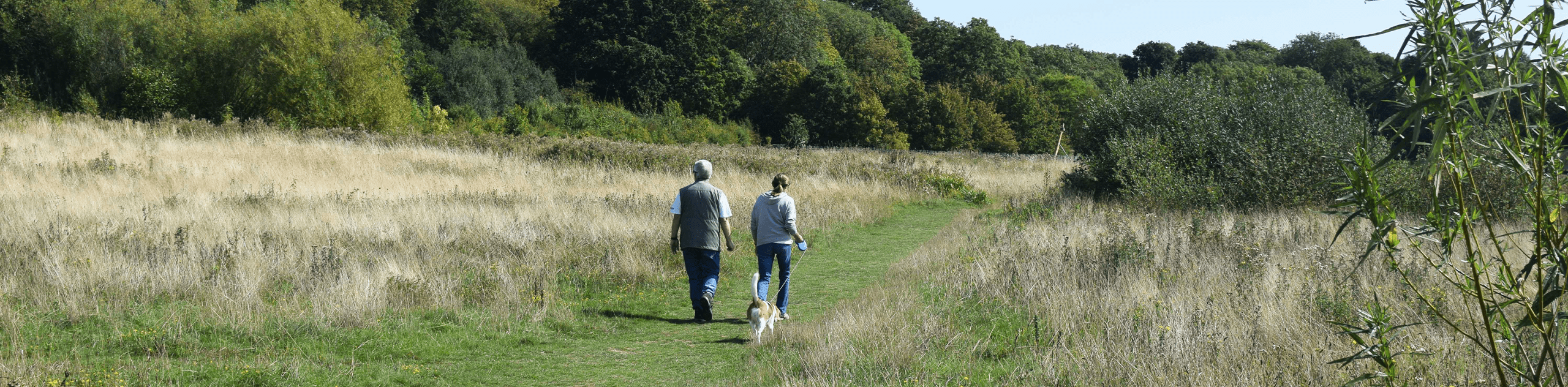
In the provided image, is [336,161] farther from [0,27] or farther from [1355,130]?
[0,27]

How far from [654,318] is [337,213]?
6484mm

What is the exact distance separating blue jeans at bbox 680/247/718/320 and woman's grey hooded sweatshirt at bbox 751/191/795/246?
0.44 metres

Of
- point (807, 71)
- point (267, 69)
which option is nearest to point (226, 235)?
point (267, 69)

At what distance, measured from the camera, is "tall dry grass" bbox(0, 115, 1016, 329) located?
783cm

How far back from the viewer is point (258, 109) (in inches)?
1260

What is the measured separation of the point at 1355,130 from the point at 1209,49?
357 ft

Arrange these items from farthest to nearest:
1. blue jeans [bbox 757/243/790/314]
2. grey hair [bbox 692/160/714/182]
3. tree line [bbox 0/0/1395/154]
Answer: tree line [bbox 0/0/1395/154], blue jeans [bbox 757/243/790/314], grey hair [bbox 692/160/714/182]

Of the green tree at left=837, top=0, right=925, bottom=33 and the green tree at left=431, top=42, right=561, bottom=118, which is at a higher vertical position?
the green tree at left=837, top=0, right=925, bottom=33

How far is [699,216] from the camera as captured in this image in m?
8.00

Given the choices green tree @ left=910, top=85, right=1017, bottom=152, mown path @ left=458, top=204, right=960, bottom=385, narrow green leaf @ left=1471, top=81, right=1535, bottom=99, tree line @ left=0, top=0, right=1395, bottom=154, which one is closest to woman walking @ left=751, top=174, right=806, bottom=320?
mown path @ left=458, top=204, right=960, bottom=385

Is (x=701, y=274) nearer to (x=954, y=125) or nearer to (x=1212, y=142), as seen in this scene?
(x=1212, y=142)

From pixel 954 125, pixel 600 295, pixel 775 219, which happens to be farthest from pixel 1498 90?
pixel 954 125

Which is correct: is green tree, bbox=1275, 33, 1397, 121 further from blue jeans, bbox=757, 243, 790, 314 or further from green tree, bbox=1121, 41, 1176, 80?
blue jeans, bbox=757, 243, 790, 314

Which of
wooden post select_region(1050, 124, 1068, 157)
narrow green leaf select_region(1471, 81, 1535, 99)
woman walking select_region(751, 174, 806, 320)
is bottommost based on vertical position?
wooden post select_region(1050, 124, 1068, 157)
